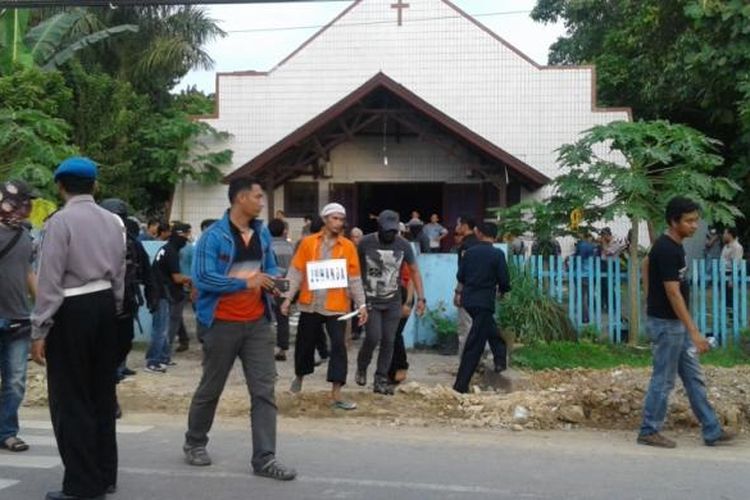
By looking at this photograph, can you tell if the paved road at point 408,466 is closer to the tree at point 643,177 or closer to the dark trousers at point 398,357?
the dark trousers at point 398,357

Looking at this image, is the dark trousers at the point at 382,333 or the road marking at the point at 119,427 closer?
the road marking at the point at 119,427

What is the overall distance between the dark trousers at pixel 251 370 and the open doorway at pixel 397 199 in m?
15.0

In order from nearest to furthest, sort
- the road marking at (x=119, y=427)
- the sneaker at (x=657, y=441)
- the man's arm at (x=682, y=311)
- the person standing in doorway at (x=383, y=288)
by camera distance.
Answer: the man's arm at (x=682, y=311) → the sneaker at (x=657, y=441) → the road marking at (x=119, y=427) → the person standing in doorway at (x=383, y=288)

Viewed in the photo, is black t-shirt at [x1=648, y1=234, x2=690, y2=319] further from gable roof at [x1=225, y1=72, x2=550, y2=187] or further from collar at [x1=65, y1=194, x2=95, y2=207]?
gable roof at [x1=225, y1=72, x2=550, y2=187]

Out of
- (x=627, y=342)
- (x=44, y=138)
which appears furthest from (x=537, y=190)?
(x=44, y=138)

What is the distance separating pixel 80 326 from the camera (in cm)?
554

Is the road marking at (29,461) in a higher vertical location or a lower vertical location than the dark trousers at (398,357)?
lower

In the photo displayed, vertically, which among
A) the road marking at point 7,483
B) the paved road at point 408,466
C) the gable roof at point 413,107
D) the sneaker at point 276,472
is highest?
the gable roof at point 413,107

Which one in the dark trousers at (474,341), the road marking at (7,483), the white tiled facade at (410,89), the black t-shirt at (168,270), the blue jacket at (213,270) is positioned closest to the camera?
the road marking at (7,483)

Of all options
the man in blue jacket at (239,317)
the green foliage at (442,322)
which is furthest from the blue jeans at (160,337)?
the man in blue jacket at (239,317)

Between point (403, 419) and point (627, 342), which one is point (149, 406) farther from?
point (627, 342)

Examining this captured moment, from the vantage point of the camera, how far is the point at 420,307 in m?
9.56

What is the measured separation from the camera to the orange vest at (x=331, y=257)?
855 cm

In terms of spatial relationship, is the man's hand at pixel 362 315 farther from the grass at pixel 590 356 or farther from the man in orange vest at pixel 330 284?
the grass at pixel 590 356
